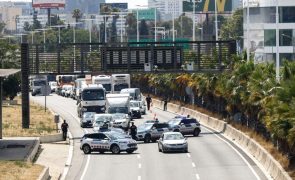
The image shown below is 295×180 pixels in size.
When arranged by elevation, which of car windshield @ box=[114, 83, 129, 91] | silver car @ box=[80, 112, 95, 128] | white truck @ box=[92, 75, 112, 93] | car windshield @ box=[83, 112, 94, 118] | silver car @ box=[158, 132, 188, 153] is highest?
white truck @ box=[92, 75, 112, 93]

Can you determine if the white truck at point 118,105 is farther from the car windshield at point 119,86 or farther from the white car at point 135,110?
the car windshield at point 119,86

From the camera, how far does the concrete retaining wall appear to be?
4399 cm

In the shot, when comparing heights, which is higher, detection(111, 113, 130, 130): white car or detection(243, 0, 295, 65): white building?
detection(243, 0, 295, 65): white building

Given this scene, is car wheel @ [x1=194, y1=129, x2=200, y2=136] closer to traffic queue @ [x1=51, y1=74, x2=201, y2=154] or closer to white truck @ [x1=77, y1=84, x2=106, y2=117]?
traffic queue @ [x1=51, y1=74, x2=201, y2=154]

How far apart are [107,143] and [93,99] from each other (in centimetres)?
2973

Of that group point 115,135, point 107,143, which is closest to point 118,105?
point 115,135

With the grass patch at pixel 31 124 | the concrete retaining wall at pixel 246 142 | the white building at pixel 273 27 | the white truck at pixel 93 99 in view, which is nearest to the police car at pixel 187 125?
the concrete retaining wall at pixel 246 142

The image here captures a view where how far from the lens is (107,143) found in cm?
5725

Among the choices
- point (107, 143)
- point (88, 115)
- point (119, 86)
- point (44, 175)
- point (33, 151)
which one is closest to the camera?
point (44, 175)

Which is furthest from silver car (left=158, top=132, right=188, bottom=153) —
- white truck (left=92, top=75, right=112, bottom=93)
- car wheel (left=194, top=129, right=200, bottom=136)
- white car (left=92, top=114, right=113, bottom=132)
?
white truck (left=92, top=75, right=112, bottom=93)

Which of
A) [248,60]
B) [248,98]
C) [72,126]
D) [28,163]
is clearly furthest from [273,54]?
[28,163]

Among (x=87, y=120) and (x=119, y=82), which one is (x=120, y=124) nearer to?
(x=87, y=120)

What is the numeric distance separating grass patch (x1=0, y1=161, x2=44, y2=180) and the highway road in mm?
1904

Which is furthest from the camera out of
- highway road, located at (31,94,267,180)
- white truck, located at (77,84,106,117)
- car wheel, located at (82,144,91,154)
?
white truck, located at (77,84,106,117)
